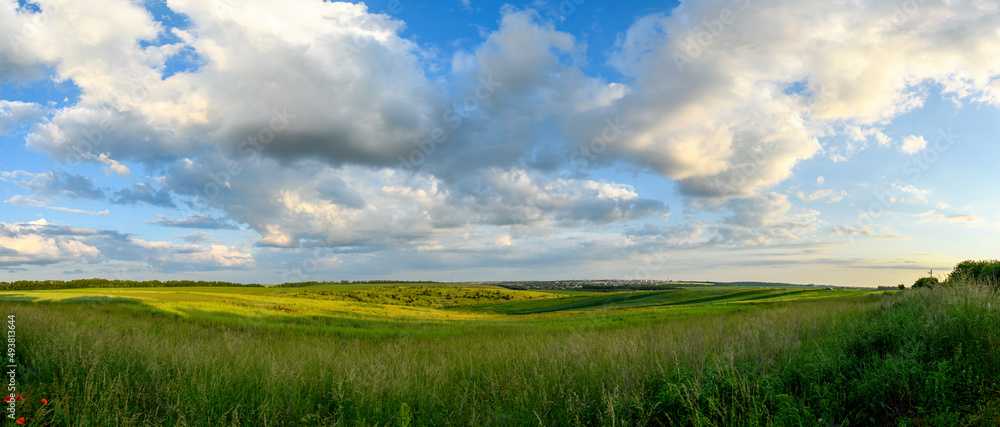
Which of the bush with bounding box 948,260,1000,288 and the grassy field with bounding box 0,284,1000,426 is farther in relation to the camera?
the bush with bounding box 948,260,1000,288

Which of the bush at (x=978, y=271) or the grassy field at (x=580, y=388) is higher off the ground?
the bush at (x=978, y=271)

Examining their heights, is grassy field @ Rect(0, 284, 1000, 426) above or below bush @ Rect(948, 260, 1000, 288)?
below

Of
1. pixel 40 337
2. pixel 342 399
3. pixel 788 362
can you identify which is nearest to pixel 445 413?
pixel 342 399

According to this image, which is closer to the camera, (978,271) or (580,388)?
(580,388)

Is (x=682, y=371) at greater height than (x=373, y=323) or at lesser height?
greater

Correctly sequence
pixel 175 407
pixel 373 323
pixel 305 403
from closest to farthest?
1. pixel 175 407
2. pixel 305 403
3. pixel 373 323

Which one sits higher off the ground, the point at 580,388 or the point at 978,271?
the point at 978,271

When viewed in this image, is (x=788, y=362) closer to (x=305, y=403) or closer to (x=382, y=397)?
(x=382, y=397)

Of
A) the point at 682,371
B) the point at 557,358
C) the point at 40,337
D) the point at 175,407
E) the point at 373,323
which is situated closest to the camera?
the point at 175,407

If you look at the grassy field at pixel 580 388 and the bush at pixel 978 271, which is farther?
the bush at pixel 978 271

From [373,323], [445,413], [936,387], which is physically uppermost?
[936,387]

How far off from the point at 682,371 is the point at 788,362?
1882 millimetres

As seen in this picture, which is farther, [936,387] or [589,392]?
[589,392]

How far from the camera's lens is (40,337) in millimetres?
9289
